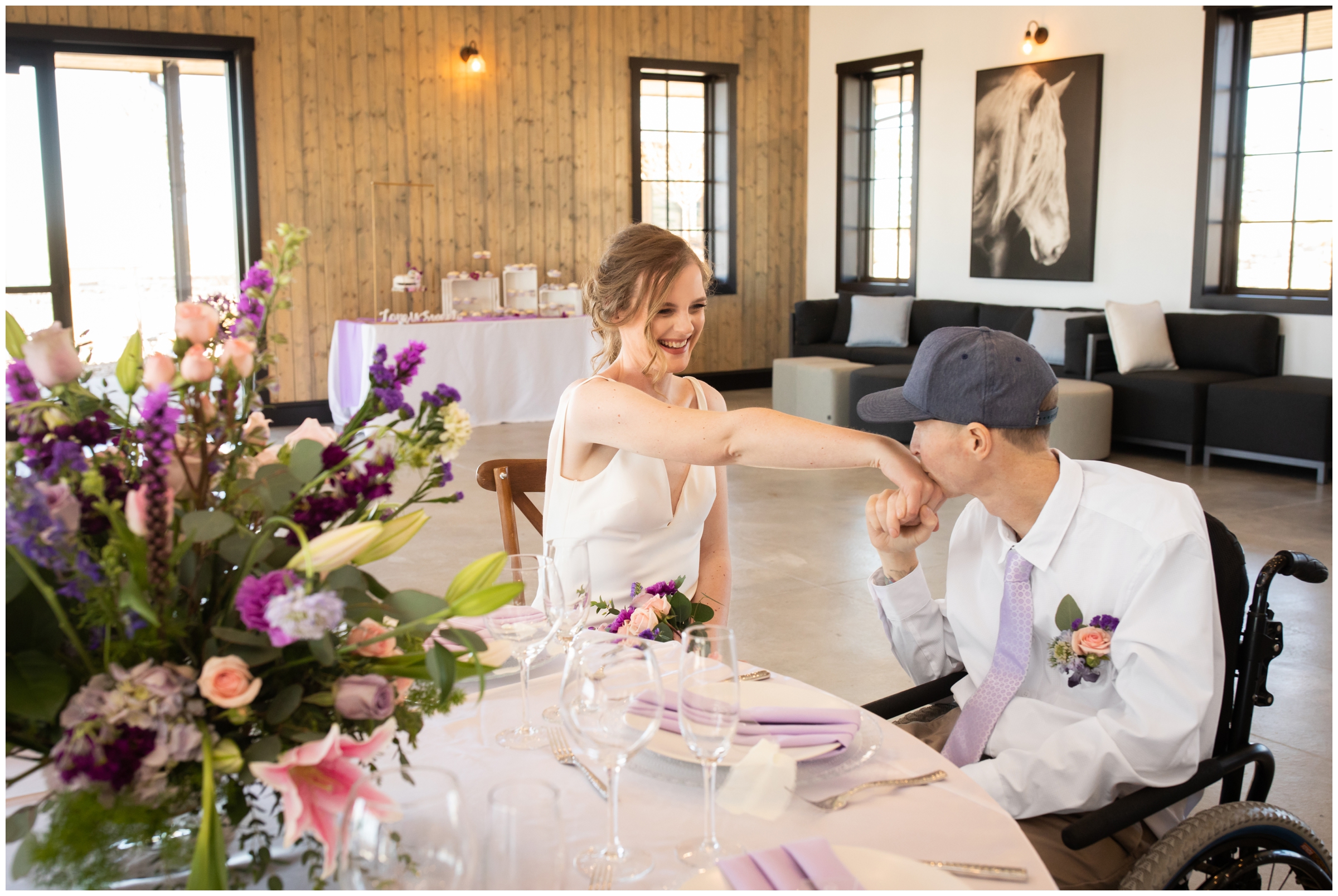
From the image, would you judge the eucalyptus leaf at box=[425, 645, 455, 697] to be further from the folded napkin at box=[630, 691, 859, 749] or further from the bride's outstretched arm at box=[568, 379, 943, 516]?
the bride's outstretched arm at box=[568, 379, 943, 516]

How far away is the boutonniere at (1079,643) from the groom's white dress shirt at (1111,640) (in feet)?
0.05

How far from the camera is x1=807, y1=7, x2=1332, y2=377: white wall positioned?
26.3 ft

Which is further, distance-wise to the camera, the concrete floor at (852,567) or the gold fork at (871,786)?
the concrete floor at (852,567)

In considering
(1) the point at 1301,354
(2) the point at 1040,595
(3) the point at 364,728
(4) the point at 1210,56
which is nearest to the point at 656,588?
(2) the point at 1040,595

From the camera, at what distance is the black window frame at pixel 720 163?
10484 mm

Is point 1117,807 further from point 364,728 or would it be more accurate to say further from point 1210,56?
point 1210,56

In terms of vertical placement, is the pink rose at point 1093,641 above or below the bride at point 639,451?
below

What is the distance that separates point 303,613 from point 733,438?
114 cm

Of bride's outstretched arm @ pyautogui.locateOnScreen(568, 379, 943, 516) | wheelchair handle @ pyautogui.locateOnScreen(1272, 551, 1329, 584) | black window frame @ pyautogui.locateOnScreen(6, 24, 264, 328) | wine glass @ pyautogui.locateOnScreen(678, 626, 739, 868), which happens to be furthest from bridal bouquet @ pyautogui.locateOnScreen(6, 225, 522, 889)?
black window frame @ pyautogui.locateOnScreen(6, 24, 264, 328)

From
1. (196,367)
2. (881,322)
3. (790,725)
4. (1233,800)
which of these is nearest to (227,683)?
(196,367)

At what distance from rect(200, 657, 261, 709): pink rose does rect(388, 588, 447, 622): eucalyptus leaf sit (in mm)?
124

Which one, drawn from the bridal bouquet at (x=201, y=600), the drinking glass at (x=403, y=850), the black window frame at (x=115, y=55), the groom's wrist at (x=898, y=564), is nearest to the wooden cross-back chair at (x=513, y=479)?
the groom's wrist at (x=898, y=564)

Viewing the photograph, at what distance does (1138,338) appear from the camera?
7625 mm

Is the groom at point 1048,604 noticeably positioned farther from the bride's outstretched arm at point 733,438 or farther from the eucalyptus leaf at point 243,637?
the eucalyptus leaf at point 243,637
